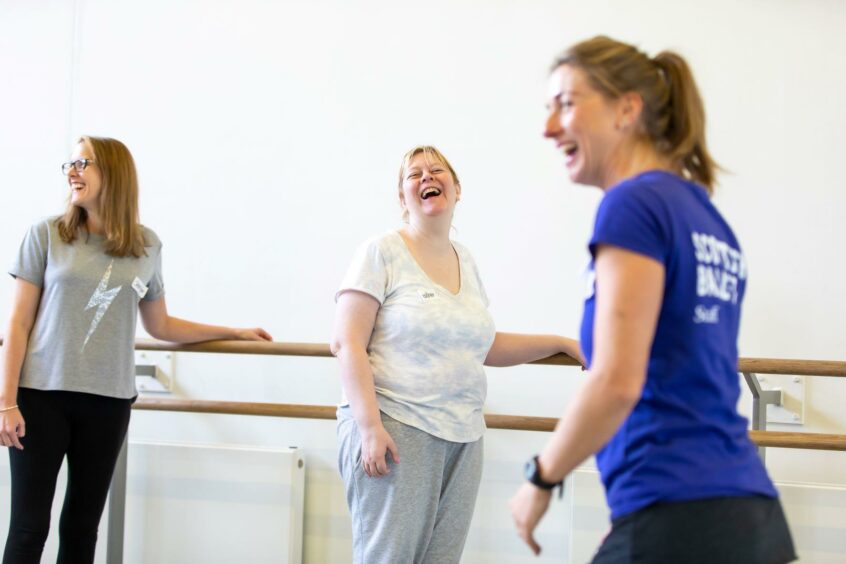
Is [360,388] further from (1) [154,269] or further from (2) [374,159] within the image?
(2) [374,159]

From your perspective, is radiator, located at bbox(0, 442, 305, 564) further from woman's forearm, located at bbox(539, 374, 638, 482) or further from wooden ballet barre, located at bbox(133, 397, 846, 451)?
woman's forearm, located at bbox(539, 374, 638, 482)

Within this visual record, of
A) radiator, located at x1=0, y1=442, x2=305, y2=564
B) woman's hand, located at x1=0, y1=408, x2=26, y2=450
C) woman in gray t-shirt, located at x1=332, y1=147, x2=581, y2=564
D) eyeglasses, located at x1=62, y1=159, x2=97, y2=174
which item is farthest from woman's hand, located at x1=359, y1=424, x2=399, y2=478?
radiator, located at x1=0, y1=442, x2=305, y2=564

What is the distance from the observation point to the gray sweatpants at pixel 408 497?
1.72 metres

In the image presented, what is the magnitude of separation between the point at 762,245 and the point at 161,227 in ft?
6.65

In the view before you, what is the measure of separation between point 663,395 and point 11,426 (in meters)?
1.58

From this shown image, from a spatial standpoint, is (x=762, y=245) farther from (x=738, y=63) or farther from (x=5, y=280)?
(x=5, y=280)

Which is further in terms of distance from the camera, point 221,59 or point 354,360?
point 221,59

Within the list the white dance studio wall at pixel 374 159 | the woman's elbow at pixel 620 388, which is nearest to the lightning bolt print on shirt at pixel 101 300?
the white dance studio wall at pixel 374 159

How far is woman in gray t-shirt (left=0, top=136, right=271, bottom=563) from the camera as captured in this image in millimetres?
2000

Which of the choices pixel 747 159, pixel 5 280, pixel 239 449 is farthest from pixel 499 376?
pixel 5 280

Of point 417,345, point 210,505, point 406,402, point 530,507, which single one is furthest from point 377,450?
point 210,505

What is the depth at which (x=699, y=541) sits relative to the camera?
0.91 m

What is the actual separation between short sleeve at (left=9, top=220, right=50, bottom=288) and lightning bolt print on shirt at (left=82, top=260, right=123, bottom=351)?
130 mm

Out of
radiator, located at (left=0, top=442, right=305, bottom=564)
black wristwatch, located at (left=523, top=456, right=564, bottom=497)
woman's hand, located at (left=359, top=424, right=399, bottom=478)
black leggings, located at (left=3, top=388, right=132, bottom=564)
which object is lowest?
radiator, located at (left=0, top=442, right=305, bottom=564)
